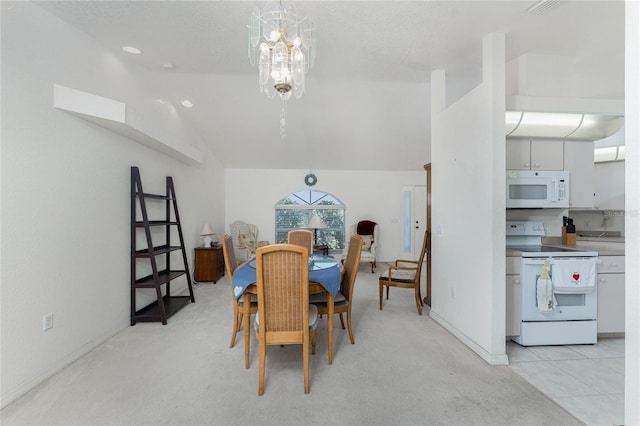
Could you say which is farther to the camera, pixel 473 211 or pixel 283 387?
pixel 473 211

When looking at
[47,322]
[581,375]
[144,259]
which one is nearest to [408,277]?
[581,375]

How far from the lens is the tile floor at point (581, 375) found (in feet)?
5.50

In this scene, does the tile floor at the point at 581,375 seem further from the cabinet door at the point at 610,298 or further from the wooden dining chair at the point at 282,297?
the wooden dining chair at the point at 282,297

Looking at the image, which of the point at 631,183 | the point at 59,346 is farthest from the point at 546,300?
the point at 59,346

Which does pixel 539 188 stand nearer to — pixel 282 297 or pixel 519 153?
pixel 519 153

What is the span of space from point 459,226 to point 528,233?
950 millimetres

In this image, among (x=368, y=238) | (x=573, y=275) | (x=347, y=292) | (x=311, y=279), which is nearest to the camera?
(x=311, y=279)

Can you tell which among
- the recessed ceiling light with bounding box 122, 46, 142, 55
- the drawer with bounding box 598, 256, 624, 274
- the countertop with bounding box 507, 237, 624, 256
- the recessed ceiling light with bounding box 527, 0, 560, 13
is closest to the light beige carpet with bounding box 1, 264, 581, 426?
the countertop with bounding box 507, 237, 624, 256

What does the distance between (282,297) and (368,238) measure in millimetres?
4343

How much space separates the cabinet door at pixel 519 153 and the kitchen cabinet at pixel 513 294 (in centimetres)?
99

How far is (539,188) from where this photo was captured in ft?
8.90

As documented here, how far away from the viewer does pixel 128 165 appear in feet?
9.82

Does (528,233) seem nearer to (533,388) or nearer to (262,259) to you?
(533,388)

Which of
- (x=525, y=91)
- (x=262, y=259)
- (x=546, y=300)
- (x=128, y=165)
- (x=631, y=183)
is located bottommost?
(x=546, y=300)
